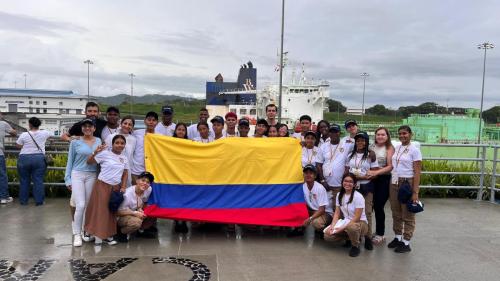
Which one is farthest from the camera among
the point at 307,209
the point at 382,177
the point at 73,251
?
the point at 307,209

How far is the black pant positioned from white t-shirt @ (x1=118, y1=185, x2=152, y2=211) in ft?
9.64

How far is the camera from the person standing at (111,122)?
17.4 feet

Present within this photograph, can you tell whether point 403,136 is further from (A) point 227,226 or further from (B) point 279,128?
(A) point 227,226

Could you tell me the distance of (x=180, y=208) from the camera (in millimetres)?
5070

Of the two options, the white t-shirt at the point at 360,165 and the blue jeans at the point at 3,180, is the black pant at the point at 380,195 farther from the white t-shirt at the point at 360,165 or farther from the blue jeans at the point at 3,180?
the blue jeans at the point at 3,180

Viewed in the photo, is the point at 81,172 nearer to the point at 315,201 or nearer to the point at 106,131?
the point at 106,131

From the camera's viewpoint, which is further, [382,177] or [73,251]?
[382,177]

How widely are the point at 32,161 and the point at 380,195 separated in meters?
5.65

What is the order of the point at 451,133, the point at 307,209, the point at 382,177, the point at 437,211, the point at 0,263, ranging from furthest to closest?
1. the point at 451,133
2. the point at 437,211
3. the point at 307,209
4. the point at 382,177
5. the point at 0,263

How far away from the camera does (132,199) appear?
4863 mm

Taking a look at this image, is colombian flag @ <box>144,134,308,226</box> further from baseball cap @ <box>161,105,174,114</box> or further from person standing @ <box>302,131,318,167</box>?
baseball cap @ <box>161,105,174,114</box>

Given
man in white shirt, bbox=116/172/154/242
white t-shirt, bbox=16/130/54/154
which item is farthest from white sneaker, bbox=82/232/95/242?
white t-shirt, bbox=16/130/54/154

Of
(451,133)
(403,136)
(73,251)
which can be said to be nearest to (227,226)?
(73,251)

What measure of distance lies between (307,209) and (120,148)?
2562 mm
